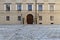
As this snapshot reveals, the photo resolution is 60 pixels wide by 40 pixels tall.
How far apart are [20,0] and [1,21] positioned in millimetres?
4844

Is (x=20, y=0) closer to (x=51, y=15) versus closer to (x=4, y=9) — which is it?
(x=4, y=9)

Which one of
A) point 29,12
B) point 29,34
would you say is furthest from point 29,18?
point 29,34

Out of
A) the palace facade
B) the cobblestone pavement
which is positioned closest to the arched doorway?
the palace facade

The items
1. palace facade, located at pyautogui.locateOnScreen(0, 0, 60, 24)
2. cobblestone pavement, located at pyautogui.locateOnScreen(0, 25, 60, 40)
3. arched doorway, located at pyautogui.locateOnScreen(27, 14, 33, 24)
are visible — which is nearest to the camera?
cobblestone pavement, located at pyautogui.locateOnScreen(0, 25, 60, 40)

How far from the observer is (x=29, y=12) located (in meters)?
35.2

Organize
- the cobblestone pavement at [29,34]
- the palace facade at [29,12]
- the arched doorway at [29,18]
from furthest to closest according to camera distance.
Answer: the arched doorway at [29,18] → the palace facade at [29,12] → the cobblestone pavement at [29,34]

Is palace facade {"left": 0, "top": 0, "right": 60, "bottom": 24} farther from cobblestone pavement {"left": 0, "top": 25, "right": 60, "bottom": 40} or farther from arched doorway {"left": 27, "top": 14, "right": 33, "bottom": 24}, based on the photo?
cobblestone pavement {"left": 0, "top": 25, "right": 60, "bottom": 40}

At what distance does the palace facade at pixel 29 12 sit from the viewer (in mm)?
35125

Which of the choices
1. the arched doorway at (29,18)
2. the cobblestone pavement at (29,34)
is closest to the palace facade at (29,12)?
the arched doorway at (29,18)

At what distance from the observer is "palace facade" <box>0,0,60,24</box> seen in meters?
35.1

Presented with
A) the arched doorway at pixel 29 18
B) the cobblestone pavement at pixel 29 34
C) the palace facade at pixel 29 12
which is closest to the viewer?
the cobblestone pavement at pixel 29 34

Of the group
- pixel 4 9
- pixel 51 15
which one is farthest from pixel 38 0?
pixel 4 9

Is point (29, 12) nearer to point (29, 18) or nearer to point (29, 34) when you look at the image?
point (29, 18)

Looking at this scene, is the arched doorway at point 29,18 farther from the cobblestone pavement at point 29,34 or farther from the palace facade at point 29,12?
the cobblestone pavement at point 29,34
